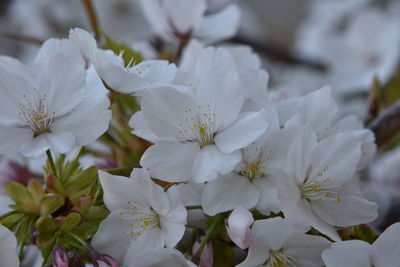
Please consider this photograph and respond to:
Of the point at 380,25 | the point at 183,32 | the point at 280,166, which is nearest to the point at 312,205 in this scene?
the point at 280,166

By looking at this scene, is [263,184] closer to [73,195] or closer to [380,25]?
[73,195]

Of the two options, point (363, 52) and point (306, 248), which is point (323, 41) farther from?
point (306, 248)

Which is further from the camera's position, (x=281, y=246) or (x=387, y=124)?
(x=387, y=124)

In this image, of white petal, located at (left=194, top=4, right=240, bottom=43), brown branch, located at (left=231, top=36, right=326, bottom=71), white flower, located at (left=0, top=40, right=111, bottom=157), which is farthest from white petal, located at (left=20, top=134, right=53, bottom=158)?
brown branch, located at (left=231, top=36, right=326, bottom=71)

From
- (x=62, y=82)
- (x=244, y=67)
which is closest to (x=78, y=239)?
(x=62, y=82)

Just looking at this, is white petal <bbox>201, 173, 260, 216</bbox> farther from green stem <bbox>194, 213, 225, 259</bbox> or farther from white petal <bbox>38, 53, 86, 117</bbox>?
white petal <bbox>38, 53, 86, 117</bbox>
